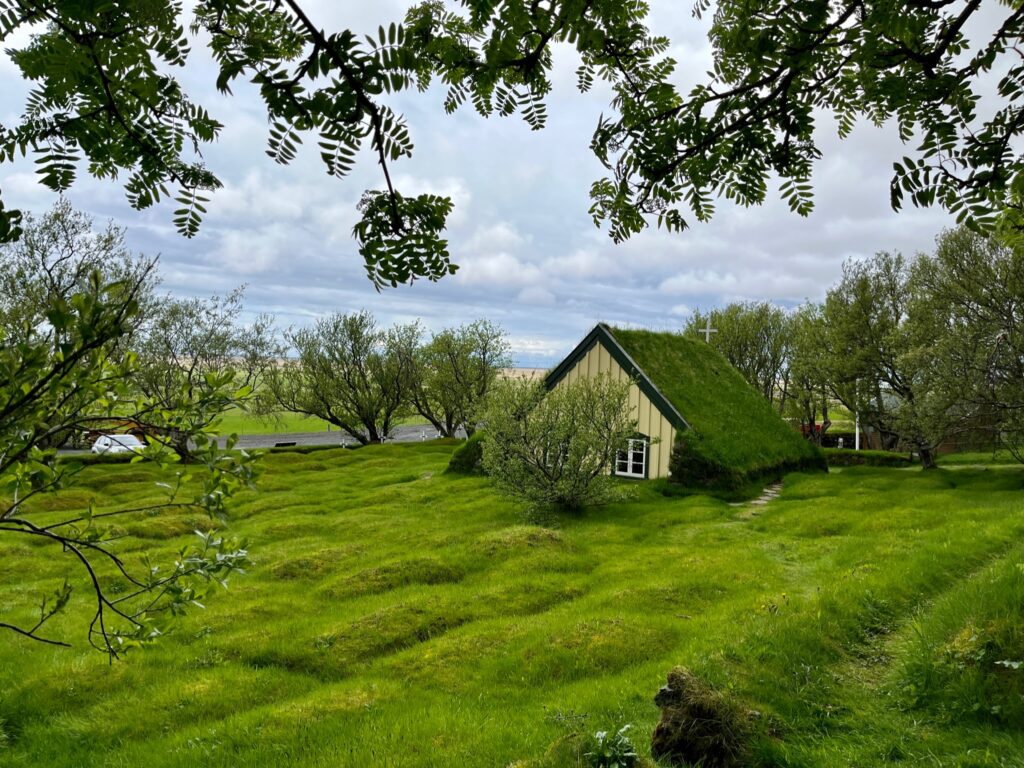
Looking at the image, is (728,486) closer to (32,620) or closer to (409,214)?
(32,620)

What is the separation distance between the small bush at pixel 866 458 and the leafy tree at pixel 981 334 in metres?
11.6

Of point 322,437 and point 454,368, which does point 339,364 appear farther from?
point 322,437

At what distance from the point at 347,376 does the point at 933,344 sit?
38.4 m

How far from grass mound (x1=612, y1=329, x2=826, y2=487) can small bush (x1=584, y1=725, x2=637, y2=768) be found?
1938 centimetres

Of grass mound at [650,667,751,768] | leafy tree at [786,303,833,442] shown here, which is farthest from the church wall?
grass mound at [650,667,751,768]

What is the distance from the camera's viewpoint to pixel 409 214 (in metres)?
1.96

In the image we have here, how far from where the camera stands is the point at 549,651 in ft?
28.1

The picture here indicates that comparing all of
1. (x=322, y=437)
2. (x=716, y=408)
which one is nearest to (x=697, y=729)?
(x=716, y=408)

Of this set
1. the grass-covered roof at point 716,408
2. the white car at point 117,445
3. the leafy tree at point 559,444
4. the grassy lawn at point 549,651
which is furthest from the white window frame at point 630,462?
the white car at point 117,445

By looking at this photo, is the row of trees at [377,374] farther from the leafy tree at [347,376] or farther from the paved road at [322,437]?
the paved road at [322,437]

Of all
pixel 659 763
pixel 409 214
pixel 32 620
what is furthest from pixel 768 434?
pixel 409 214

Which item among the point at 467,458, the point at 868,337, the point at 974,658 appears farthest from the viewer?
the point at 868,337

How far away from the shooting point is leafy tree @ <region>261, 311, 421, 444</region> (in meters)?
46.6

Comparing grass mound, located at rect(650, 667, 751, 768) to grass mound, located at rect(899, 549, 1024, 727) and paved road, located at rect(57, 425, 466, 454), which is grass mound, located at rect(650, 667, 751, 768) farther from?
paved road, located at rect(57, 425, 466, 454)
